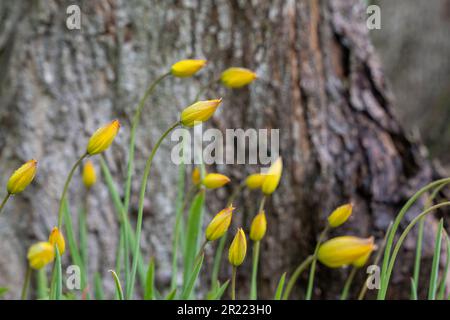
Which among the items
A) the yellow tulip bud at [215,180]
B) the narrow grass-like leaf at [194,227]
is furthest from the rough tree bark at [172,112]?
the yellow tulip bud at [215,180]

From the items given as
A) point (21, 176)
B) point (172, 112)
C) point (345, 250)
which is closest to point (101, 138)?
point (21, 176)

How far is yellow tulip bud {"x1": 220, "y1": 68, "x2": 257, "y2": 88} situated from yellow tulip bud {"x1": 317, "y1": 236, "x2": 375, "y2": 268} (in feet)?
0.94

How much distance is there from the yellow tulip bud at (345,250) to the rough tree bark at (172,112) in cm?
65

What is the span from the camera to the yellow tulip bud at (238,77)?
93 centimetres

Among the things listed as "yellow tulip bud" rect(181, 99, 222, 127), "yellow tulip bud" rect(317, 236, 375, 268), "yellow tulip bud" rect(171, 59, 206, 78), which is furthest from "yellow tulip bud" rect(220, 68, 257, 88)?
"yellow tulip bud" rect(317, 236, 375, 268)

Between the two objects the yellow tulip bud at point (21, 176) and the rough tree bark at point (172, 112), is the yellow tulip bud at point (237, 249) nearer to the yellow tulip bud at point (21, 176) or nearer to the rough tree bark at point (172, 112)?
the yellow tulip bud at point (21, 176)

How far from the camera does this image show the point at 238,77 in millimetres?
936

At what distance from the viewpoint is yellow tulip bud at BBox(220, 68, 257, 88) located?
3.04 feet

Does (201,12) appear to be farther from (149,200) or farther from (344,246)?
(344,246)

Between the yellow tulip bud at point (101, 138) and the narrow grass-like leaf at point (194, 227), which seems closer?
the yellow tulip bud at point (101, 138)

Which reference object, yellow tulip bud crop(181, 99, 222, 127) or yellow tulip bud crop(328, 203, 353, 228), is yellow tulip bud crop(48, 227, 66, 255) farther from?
yellow tulip bud crop(328, 203, 353, 228)

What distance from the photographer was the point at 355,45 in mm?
1485

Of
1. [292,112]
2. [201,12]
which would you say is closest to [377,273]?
[292,112]

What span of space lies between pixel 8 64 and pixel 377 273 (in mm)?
908
